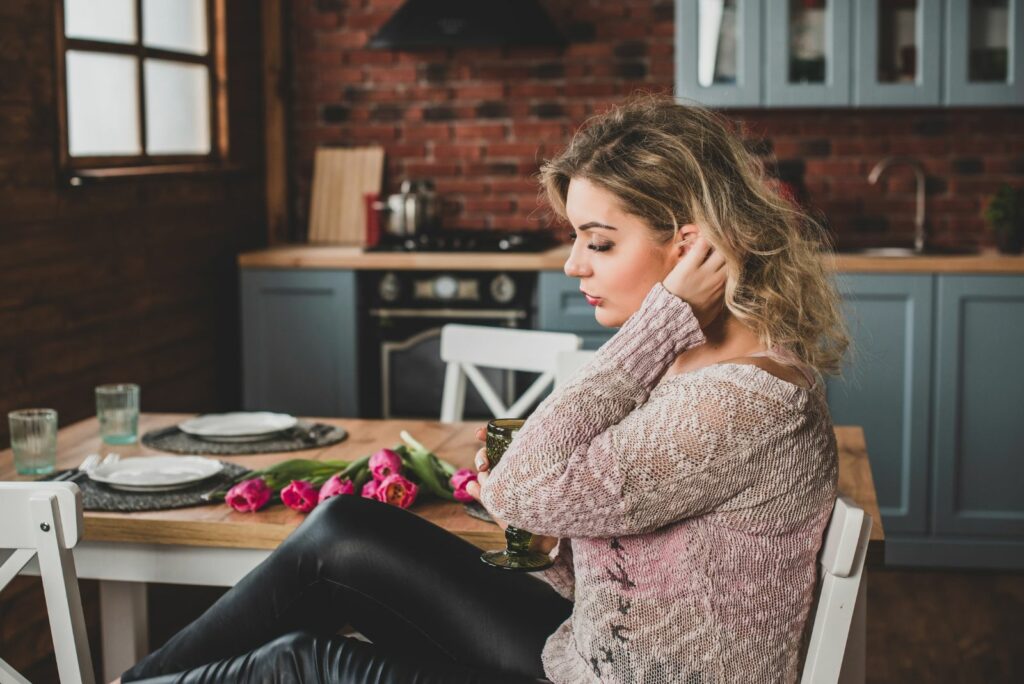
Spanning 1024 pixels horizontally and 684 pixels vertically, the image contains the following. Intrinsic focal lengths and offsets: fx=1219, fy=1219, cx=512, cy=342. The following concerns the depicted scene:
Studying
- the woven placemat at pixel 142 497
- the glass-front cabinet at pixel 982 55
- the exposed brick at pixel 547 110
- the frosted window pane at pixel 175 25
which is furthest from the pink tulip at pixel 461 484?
the exposed brick at pixel 547 110

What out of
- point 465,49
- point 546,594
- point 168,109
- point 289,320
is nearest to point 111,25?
point 168,109

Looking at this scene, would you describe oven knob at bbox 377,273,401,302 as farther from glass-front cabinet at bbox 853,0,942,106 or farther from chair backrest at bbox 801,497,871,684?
chair backrest at bbox 801,497,871,684

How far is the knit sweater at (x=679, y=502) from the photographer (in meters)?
1.34

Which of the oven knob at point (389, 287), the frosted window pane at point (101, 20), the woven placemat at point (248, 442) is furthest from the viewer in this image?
the oven knob at point (389, 287)

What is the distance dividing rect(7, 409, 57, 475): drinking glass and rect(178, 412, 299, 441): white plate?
1.02ft

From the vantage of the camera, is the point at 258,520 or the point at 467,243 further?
the point at 467,243

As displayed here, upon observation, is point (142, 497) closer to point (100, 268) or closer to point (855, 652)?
point (855, 652)

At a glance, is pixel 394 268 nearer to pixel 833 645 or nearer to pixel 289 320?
pixel 289 320

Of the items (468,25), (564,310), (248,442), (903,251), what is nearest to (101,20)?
(468,25)

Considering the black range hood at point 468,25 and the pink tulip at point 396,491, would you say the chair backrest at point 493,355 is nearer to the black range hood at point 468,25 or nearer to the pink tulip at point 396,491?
the pink tulip at point 396,491

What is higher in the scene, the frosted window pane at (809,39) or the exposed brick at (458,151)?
the frosted window pane at (809,39)

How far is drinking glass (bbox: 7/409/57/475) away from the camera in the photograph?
2.01 meters

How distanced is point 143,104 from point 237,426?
169 cm

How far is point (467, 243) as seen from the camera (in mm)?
3988
